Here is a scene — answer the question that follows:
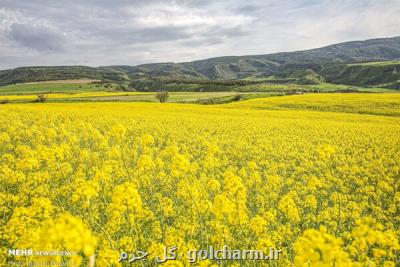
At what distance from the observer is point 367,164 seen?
14.3 metres

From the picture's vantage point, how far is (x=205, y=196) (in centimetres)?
842

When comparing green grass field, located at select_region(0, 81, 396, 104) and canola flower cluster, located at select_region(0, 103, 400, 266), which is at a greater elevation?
green grass field, located at select_region(0, 81, 396, 104)

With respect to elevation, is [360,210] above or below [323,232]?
below

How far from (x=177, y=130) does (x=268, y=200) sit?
12.6 meters

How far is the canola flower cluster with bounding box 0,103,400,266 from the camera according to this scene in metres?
4.54

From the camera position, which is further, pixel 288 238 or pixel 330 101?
pixel 330 101

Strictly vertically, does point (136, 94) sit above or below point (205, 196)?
above

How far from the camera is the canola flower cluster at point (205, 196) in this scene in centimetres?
454

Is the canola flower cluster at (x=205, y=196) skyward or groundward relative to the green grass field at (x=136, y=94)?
groundward

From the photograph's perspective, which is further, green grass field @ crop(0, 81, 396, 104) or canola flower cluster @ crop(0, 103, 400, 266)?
green grass field @ crop(0, 81, 396, 104)

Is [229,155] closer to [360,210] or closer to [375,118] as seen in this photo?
[360,210]

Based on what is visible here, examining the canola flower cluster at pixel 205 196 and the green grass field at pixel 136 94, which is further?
the green grass field at pixel 136 94

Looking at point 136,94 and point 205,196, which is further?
point 136,94

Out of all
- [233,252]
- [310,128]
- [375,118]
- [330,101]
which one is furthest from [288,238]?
[330,101]
